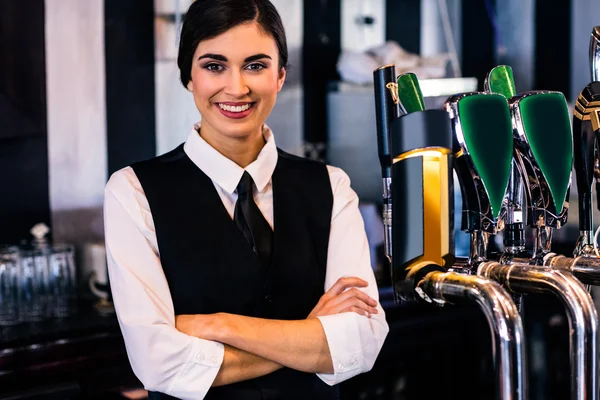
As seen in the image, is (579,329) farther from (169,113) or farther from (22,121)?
(169,113)

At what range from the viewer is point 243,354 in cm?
154

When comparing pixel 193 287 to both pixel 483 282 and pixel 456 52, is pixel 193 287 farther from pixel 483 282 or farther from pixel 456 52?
pixel 456 52

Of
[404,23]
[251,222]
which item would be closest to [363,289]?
[251,222]

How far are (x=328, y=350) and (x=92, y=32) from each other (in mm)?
1805

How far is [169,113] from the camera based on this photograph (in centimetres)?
322

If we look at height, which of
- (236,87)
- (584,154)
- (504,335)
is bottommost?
(504,335)

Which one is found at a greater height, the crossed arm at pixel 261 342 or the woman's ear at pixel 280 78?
the woman's ear at pixel 280 78

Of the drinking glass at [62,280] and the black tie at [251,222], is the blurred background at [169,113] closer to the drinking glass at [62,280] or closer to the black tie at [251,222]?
the drinking glass at [62,280]

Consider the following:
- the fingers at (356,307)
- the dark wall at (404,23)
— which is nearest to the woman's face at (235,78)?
the fingers at (356,307)

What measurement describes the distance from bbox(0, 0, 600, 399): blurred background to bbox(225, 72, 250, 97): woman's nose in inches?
41.9

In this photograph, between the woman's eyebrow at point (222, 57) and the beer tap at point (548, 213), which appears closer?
the beer tap at point (548, 213)

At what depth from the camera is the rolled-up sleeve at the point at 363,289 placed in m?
1.60

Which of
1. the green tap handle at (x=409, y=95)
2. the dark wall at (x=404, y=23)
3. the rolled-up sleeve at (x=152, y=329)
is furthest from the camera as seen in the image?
the dark wall at (x=404, y=23)

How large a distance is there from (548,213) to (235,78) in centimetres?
88
